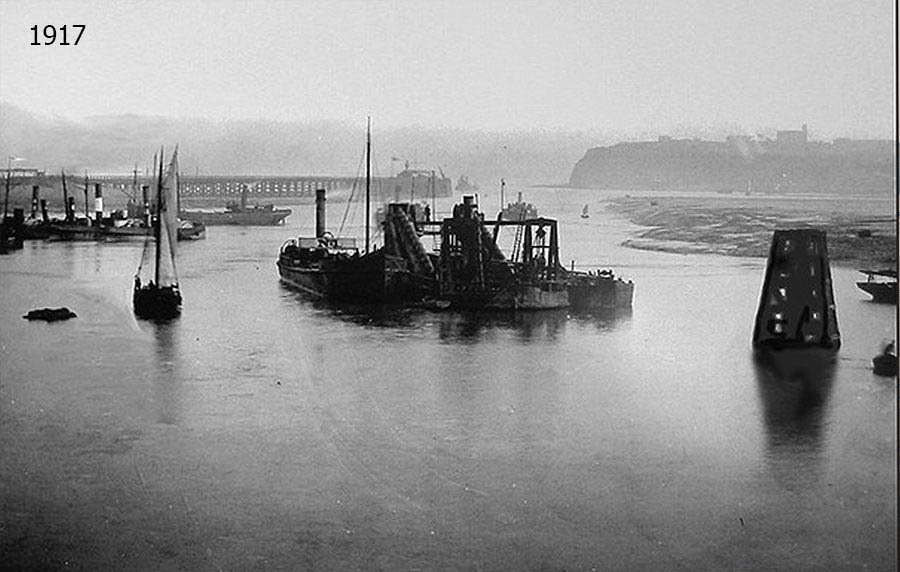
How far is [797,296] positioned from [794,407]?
37 cm

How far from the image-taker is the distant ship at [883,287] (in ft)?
10.9

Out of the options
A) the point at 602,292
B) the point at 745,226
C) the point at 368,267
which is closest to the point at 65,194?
the point at 368,267

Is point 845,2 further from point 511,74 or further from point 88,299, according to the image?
point 88,299

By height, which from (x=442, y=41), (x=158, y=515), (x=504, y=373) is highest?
(x=442, y=41)

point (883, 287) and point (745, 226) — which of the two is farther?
point (745, 226)

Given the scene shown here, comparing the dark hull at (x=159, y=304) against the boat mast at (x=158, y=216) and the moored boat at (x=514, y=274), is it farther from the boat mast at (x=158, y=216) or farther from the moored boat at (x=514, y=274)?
the moored boat at (x=514, y=274)

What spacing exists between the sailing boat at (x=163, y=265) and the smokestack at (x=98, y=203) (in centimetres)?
21

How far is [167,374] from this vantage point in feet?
11.7

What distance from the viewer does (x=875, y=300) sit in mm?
3318

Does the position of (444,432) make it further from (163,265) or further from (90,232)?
(90,232)

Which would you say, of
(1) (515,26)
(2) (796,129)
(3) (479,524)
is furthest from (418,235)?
(2) (796,129)

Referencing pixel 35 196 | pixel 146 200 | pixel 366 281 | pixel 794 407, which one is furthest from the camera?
pixel 35 196

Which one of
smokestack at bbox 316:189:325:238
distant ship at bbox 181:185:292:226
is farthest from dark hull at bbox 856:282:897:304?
distant ship at bbox 181:185:292:226

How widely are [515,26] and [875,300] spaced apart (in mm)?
1523
